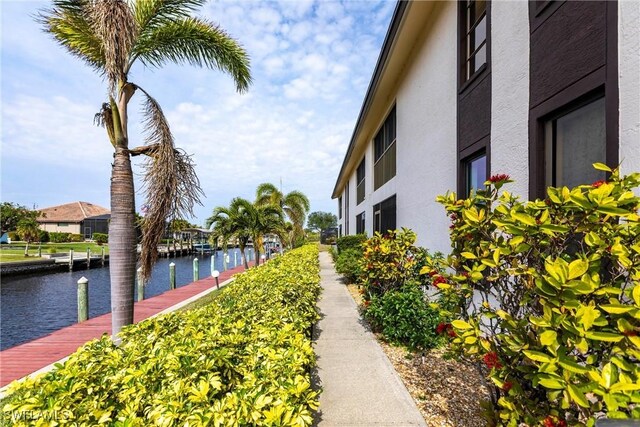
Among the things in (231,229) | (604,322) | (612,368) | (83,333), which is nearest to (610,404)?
(612,368)

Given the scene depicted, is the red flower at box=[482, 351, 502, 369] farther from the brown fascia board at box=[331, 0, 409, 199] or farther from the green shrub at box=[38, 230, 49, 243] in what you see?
the green shrub at box=[38, 230, 49, 243]

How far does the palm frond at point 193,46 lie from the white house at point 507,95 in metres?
3.93

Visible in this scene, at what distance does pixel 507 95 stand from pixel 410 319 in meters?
4.08

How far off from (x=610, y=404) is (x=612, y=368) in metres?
0.20

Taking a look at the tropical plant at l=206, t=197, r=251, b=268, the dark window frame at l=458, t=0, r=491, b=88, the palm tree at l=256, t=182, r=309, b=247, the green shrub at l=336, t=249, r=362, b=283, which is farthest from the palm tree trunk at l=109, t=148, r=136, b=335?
the palm tree at l=256, t=182, r=309, b=247

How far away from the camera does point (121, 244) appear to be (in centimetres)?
529

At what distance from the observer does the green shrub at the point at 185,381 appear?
6.18 ft

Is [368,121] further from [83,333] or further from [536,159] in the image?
[83,333]

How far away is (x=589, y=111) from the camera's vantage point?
3477 millimetres

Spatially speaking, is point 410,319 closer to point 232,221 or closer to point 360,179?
point 232,221

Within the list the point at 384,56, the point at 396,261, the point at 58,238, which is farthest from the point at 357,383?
the point at 58,238

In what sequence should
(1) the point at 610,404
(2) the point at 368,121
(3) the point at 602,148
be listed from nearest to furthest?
(1) the point at 610,404 → (3) the point at 602,148 → (2) the point at 368,121

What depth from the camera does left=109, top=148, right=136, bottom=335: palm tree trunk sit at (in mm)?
5277

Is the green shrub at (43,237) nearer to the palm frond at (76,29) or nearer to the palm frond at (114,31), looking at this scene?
the palm frond at (76,29)
